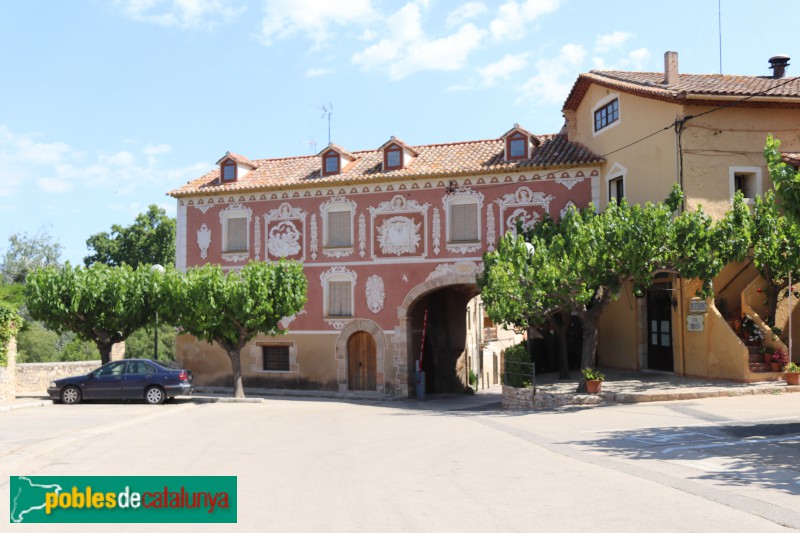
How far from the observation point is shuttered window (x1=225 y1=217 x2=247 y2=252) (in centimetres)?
2962

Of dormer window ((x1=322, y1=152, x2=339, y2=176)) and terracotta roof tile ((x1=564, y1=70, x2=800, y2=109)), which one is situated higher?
terracotta roof tile ((x1=564, y1=70, x2=800, y2=109))

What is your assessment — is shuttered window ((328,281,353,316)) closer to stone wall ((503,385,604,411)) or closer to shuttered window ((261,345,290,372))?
shuttered window ((261,345,290,372))

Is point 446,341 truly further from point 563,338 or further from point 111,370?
point 111,370

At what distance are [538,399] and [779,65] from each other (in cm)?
1444

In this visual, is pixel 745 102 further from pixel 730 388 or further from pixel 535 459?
pixel 535 459

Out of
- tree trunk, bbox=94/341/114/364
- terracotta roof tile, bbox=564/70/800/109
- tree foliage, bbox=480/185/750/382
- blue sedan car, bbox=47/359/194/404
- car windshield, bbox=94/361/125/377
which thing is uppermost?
terracotta roof tile, bbox=564/70/800/109

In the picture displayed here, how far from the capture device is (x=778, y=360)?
19344 mm

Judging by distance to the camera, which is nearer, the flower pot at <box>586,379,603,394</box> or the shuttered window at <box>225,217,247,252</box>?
the flower pot at <box>586,379,603,394</box>

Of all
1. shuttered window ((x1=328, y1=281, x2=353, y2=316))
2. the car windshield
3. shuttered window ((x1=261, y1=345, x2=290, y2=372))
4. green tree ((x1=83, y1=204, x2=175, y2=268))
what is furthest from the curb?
green tree ((x1=83, y1=204, x2=175, y2=268))

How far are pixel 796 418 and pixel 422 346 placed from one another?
1700 centimetres

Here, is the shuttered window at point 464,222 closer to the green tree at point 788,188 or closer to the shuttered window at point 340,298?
the shuttered window at point 340,298

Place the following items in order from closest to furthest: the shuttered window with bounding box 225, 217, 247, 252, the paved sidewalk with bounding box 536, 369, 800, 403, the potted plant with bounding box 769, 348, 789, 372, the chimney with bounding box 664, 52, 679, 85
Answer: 1. the paved sidewalk with bounding box 536, 369, 800, 403
2. the potted plant with bounding box 769, 348, 789, 372
3. the chimney with bounding box 664, 52, 679, 85
4. the shuttered window with bounding box 225, 217, 247, 252

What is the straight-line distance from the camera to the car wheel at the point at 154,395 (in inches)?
864

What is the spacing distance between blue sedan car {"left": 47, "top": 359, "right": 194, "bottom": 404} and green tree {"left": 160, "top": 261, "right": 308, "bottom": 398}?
7.03 ft
